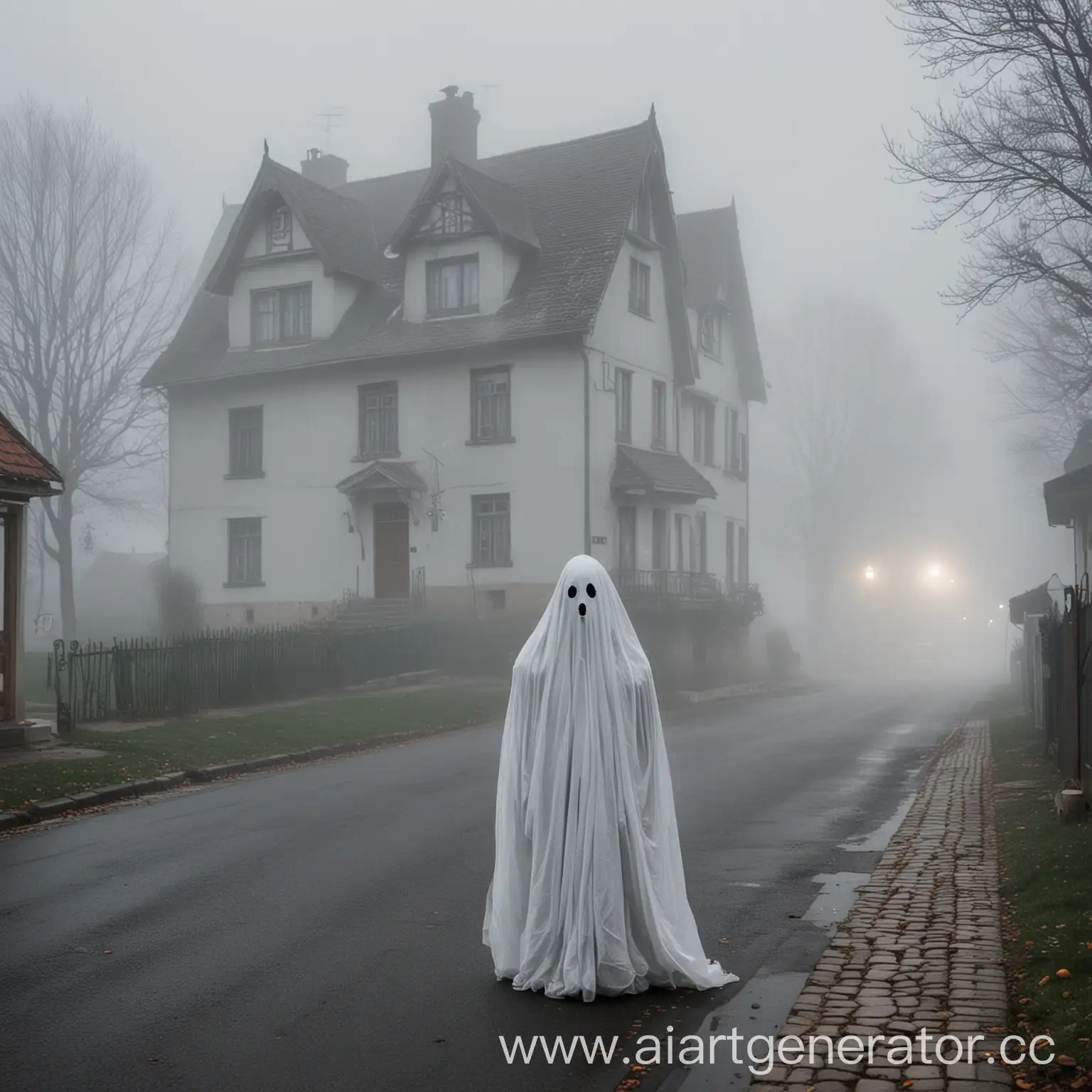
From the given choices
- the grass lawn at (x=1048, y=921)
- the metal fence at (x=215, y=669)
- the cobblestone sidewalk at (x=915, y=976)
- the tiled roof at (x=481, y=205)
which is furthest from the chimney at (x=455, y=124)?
the cobblestone sidewalk at (x=915, y=976)

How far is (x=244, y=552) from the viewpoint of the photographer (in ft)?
130

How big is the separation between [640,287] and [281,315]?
33.5 ft

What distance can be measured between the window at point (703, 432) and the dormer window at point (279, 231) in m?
13.3

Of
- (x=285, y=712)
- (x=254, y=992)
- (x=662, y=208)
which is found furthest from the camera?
(x=662, y=208)

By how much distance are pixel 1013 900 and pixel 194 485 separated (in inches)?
1359

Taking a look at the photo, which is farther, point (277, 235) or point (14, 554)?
point (277, 235)

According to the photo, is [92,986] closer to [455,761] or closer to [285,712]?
[455,761]

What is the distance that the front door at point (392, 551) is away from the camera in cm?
3691

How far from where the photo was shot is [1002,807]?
13.3 m

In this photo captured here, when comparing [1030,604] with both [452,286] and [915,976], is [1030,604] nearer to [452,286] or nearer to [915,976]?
[452,286]

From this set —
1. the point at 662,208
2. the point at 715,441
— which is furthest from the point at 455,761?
the point at 715,441

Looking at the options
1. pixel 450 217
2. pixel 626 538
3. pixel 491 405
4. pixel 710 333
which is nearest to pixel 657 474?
pixel 626 538

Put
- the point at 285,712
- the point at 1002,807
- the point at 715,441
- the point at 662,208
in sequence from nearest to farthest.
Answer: the point at 1002,807 → the point at 285,712 → the point at 662,208 → the point at 715,441

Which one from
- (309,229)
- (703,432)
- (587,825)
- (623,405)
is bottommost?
(587,825)
